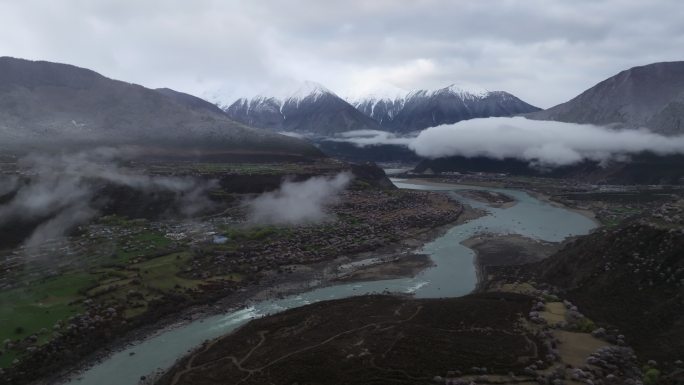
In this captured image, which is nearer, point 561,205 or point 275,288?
point 275,288

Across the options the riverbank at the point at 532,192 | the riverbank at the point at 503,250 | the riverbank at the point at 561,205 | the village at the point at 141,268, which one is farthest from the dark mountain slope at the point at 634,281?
the riverbank at the point at 532,192

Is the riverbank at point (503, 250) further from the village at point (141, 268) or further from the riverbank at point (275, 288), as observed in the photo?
the village at point (141, 268)

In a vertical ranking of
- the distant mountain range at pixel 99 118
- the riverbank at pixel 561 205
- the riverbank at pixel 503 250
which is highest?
the distant mountain range at pixel 99 118

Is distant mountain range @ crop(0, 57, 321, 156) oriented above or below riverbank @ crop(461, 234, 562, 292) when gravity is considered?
above

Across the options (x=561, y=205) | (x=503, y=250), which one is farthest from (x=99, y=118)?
(x=503, y=250)

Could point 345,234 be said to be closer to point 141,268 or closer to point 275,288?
point 275,288

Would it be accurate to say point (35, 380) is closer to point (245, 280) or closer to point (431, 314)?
point (245, 280)

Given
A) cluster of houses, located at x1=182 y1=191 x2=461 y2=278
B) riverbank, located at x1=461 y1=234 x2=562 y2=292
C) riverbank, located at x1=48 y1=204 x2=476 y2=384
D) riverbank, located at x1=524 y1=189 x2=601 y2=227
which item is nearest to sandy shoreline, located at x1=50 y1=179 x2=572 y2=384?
riverbank, located at x1=48 y1=204 x2=476 y2=384

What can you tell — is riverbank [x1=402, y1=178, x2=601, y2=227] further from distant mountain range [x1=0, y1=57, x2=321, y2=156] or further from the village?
distant mountain range [x1=0, y1=57, x2=321, y2=156]

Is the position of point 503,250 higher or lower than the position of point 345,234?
lower

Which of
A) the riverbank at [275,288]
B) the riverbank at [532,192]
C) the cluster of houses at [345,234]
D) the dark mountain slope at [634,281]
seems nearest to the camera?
the dark mountain slope at [634,281]
